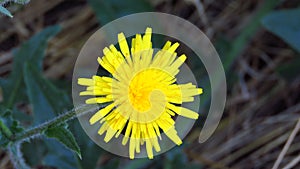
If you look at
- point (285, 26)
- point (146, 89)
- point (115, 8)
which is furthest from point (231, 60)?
point (146, 89)

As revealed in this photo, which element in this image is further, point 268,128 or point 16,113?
point 268,128

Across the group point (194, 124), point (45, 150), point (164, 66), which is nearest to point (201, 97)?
point (194, 124)

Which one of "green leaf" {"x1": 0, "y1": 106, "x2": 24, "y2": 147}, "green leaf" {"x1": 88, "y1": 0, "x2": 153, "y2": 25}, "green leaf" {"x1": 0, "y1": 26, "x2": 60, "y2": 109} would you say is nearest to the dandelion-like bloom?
"green leaf" {"x1": 0, "y1": 106, "x2": 24, "y2": 147}

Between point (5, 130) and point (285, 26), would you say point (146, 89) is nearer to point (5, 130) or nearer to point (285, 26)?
point (5, 130)

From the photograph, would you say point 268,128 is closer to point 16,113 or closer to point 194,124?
point 194,124

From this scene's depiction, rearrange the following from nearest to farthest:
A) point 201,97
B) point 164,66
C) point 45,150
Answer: point 164,66 → point 45,150 → point 201,97

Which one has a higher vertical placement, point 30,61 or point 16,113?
point 30,61
